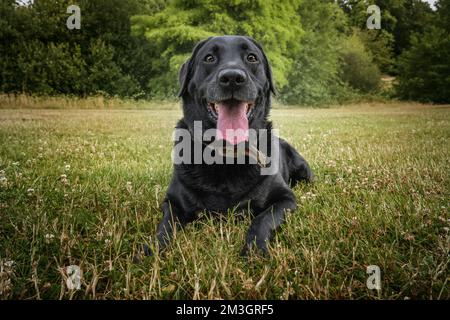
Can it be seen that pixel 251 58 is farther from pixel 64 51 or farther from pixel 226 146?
pixel 64 51

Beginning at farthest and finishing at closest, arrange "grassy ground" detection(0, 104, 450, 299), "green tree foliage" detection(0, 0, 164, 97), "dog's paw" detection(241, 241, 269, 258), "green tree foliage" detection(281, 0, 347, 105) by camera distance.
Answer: "green tree foliage" detection(281, 0, 347, 105) < "green tree foliage" detection(0, 0, 164, 97) < "dog's paw" detection(241, 241, 269, 258) < "grassy ground" detection(0, 104, 450, 299)

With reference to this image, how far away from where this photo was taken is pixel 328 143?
6.81 meters

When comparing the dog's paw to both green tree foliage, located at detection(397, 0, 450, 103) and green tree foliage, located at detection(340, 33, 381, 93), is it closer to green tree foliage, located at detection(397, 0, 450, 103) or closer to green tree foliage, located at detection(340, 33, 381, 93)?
green tree foliage, located at detection(397, 0, 450, 103)

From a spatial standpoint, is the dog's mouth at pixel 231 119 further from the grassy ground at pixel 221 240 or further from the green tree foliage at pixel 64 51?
the green tree foliage at pixel 64 51

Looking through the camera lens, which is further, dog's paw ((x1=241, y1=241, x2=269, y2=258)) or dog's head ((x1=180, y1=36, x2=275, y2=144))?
dog's head ((x1=180, y1=36, x2=275, y2=144))

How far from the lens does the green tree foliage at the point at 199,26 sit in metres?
20.9

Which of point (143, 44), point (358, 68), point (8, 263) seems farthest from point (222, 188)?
point (358, 68)

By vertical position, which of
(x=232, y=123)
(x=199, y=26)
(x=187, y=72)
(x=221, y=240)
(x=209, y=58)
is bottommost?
(x=221, y=240)

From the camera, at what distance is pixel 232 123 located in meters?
2.82

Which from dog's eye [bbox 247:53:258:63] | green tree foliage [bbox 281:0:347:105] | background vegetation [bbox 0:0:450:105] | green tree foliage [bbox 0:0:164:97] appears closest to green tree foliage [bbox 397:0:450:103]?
background vegetation [bbox 0:0:450:105]

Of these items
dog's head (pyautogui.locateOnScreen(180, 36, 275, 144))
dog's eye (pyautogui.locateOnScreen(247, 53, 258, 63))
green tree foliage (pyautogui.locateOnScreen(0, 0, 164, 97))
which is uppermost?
green tree foliage (pyautogui.locateOnScreen(0, 0, 164, 97))

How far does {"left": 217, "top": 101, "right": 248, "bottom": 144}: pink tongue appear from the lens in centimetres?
279

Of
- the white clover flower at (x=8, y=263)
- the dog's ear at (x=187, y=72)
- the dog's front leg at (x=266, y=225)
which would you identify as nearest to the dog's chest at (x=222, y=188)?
the dog's front leg at (x=266, y=225)

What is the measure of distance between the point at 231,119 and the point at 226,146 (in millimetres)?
236
